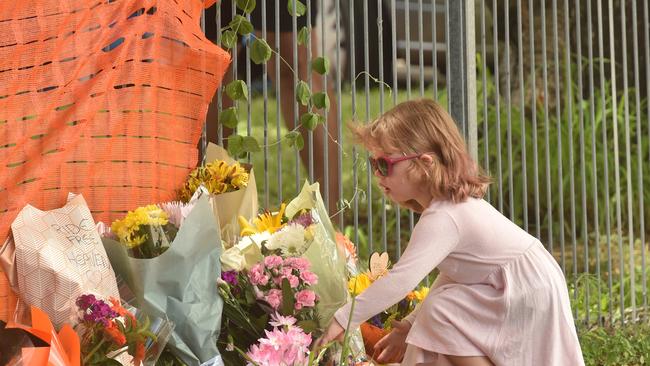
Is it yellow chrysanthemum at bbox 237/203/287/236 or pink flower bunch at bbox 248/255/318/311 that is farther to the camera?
yellow chrysanthemum at bbox 237/203/287/236

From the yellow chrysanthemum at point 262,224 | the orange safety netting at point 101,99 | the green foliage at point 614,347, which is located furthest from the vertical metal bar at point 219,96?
the green foliage at point 614,347

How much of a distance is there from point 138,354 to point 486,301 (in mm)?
982

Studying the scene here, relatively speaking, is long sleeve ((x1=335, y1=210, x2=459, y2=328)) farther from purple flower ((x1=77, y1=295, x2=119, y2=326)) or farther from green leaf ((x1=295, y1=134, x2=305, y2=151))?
green leaf ((x1=295, y1=134, x2=305, y2=151))

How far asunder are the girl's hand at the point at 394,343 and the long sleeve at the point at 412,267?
31 centimetres

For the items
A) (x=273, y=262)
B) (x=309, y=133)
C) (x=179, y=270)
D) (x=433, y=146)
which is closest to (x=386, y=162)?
(x=433, y=146)

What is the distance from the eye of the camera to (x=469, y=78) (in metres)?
4.48

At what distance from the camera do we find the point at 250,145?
3.74 meters

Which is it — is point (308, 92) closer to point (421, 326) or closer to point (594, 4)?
point (421, 326)

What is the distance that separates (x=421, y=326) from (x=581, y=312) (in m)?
2.35

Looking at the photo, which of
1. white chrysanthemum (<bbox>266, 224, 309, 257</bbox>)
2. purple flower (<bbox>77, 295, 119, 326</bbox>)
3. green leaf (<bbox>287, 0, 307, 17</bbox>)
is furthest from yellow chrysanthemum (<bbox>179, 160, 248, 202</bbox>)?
green leaf (<bbox>287, 0, 307, 17</bbox>)

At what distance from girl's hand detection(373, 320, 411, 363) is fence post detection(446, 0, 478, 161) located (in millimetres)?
1312

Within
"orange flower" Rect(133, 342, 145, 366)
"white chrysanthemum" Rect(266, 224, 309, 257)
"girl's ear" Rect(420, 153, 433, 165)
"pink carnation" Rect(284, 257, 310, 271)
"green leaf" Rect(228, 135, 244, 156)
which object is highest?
"girl's ear" Rect(420, 153, 433, 165)

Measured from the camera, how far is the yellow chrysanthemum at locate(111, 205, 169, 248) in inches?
115

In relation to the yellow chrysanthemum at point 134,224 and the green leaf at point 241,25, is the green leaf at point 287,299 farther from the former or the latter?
the green leaf at point 241,25
